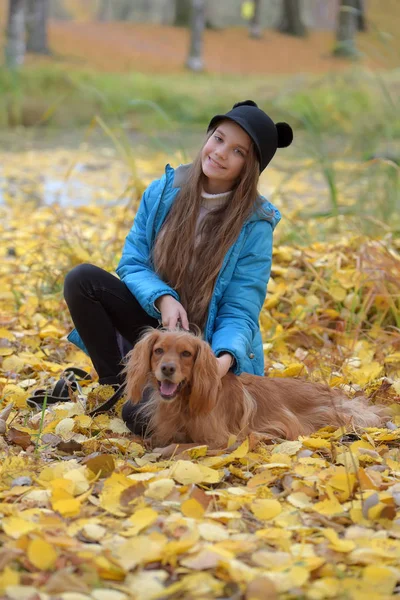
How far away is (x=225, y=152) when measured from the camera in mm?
3119

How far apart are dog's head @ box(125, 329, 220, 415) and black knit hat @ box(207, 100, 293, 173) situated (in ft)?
2.58

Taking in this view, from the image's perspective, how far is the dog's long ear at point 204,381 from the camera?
272 cm

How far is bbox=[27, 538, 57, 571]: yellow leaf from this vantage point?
193 centimetres

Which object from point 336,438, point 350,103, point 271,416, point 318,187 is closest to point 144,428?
point 271,416

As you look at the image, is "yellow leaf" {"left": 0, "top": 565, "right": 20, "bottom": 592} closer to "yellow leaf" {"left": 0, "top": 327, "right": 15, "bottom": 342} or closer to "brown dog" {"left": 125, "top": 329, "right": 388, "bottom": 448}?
"brown dog" {"left": 125, "top": 329, "right": 388, "bottom": 448}

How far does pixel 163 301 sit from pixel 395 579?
1.45m

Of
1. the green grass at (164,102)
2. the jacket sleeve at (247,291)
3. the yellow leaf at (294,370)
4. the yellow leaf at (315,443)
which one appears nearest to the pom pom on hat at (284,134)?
the jacket sleeve at (247,291)

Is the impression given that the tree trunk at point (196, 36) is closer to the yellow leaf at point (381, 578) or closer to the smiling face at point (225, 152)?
the smiling face at point (225, 152)

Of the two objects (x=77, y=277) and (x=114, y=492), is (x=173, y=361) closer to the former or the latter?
(x=114, y=492)

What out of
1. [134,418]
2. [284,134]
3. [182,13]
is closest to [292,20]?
[182,13]

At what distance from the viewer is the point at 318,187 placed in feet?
32.1

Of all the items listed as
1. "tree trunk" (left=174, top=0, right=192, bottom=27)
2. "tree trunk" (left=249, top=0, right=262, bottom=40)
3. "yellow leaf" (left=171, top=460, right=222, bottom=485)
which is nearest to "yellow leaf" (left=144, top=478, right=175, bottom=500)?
"yellow leaf" (left=171, top=460, right=222, bottom=485)

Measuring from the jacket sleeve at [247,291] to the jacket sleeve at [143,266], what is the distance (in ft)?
0.65

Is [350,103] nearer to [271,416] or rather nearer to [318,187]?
[318,187]
